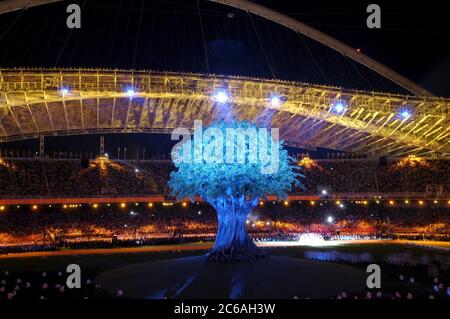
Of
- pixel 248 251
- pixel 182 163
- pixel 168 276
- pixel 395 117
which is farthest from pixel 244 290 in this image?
pixel 395 117

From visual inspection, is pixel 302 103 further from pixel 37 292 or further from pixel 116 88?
pixel 37 292

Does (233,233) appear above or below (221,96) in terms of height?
below

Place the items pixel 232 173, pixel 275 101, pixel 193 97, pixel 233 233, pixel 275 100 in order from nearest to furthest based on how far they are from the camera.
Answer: pixel 232 173
pixel 233 233
pixel 193 97
pixel 275 100
pixel 275 101

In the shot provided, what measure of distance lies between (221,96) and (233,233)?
21321mm

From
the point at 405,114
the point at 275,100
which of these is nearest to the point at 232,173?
the point at 275,100

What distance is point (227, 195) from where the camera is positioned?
27.6 meters

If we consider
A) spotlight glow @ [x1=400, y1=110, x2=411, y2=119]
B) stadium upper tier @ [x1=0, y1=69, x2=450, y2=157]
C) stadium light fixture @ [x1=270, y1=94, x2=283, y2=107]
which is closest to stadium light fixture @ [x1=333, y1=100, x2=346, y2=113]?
stadium upper tier @ [x1=0, y1=69, x2=450, y2=157]

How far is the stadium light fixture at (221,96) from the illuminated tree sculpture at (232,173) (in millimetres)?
18474

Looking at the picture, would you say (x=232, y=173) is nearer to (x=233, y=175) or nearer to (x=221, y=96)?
(x=233, y=175)

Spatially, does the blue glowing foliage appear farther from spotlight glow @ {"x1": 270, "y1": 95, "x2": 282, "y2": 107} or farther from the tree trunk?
spotlight glow @ {"x1": 270, "y1": 95, "x2": 282, "y2": 107}

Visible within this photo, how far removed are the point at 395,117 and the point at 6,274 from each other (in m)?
37.5

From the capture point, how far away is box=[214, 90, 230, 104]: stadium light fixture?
152 ft

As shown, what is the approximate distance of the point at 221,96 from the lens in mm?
46562

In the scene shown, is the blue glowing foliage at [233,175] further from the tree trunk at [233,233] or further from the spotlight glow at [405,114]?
the spotlight glow at [405,114]
